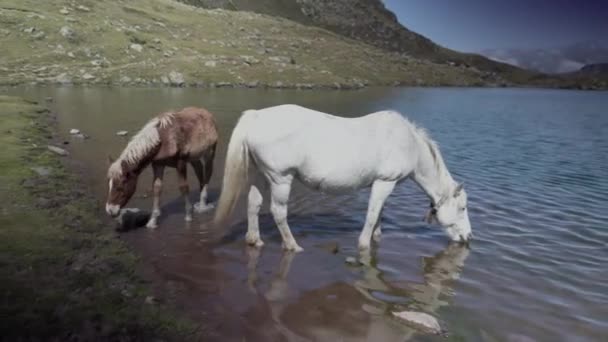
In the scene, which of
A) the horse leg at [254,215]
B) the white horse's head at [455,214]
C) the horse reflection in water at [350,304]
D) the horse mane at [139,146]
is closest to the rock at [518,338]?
the horse reflection in water at [350,304]

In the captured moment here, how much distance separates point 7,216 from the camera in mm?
9039

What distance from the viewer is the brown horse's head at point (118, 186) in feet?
31.1

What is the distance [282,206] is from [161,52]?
93.5m

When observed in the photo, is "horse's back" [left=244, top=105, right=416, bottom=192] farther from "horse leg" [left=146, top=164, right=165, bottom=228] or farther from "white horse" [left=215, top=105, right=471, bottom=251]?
"horse leg" [left=146, top=164, right=165, bottom=228]

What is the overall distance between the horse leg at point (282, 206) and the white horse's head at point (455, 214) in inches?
133

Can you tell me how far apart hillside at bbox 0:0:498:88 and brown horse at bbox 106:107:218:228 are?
192 ft

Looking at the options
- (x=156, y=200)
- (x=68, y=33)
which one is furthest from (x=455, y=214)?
(x=68, y=33)

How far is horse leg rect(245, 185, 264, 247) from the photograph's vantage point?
9133 mm

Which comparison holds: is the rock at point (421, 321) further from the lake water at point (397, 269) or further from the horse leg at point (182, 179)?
the horse leg at point (182, 179)

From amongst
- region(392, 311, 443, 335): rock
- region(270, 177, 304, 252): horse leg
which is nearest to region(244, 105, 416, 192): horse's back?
region(270, 177, 304, 252): horse leg

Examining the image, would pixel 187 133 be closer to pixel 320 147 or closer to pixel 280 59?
pixel 320 147

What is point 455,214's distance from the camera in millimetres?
10102

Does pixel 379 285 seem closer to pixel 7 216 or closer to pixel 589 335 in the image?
pixel 589 335

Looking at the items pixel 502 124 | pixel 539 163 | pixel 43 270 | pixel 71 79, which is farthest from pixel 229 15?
pixel 43 270
